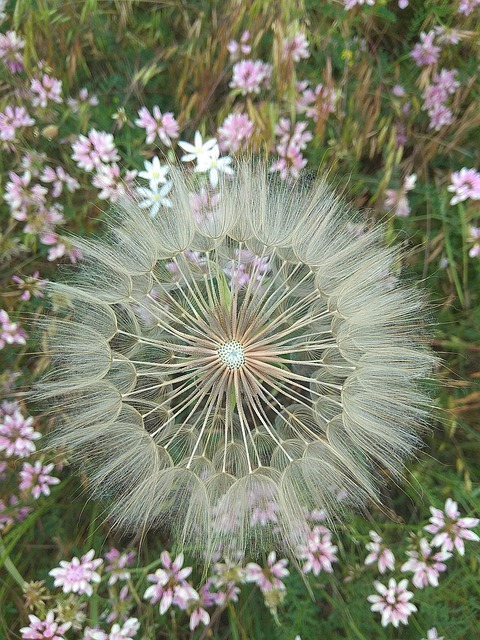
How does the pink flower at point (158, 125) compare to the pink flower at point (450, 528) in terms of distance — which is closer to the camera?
the pink flower at point (450, 528)

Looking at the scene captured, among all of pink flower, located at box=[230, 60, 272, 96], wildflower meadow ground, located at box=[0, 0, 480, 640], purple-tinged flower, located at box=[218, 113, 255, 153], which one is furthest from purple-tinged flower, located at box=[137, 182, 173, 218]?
pink flower, located at box=[230, 60, 272, 96]

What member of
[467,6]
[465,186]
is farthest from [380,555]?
[467,6]

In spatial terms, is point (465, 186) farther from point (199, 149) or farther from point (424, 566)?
point (424, 566)

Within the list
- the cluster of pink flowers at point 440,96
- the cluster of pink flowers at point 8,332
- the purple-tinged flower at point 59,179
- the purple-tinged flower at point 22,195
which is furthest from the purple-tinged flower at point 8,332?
the cluster of pink flowers at point 440,96

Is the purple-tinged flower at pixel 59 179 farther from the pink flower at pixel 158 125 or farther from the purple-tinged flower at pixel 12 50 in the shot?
the purple-tinged flower at pixel 12 50

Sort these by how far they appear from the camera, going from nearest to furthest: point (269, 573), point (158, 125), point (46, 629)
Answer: point (46, 629) < point (269, 573) < point (158, 125)

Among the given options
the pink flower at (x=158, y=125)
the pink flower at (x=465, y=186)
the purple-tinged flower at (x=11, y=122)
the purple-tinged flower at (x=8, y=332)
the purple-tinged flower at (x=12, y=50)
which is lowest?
the purple-tinged flower at (x=8, y=332)
